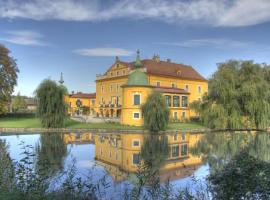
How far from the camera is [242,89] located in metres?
35.0

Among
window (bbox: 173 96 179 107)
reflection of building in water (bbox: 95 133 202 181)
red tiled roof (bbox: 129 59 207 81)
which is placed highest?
red tiled roof (bbox: 129 59 207 81)

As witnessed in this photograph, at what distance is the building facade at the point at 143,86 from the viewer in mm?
38656

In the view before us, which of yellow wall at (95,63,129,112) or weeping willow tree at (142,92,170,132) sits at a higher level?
yellow wall at (95,63,129,112)

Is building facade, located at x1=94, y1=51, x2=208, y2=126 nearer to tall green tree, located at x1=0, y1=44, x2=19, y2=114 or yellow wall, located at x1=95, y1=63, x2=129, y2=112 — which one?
yellow wall, located at x1=95, y1=63, x2=129, y2=112

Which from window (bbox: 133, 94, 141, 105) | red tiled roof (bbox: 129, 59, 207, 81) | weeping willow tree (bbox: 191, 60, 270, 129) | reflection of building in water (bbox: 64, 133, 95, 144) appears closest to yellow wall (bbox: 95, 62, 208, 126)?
red tiled roof (bbox: 129, 59, 207, 81)

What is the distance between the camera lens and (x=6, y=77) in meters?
45.3

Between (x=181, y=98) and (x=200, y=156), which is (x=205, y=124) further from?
(x=200, y=156)

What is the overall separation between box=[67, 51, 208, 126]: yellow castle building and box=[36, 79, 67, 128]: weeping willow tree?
838cm

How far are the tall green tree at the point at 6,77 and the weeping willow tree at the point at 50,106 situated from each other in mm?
13343

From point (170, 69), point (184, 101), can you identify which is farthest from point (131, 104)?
point (170, 69)

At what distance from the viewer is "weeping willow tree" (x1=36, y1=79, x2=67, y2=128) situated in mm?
32281

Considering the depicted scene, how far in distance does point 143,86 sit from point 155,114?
7266 mm

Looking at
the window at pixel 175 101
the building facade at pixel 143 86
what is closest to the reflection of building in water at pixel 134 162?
the building facade at pixel 143 86

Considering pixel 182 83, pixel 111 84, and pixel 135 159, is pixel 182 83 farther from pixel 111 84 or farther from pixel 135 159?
pixel 135 159
